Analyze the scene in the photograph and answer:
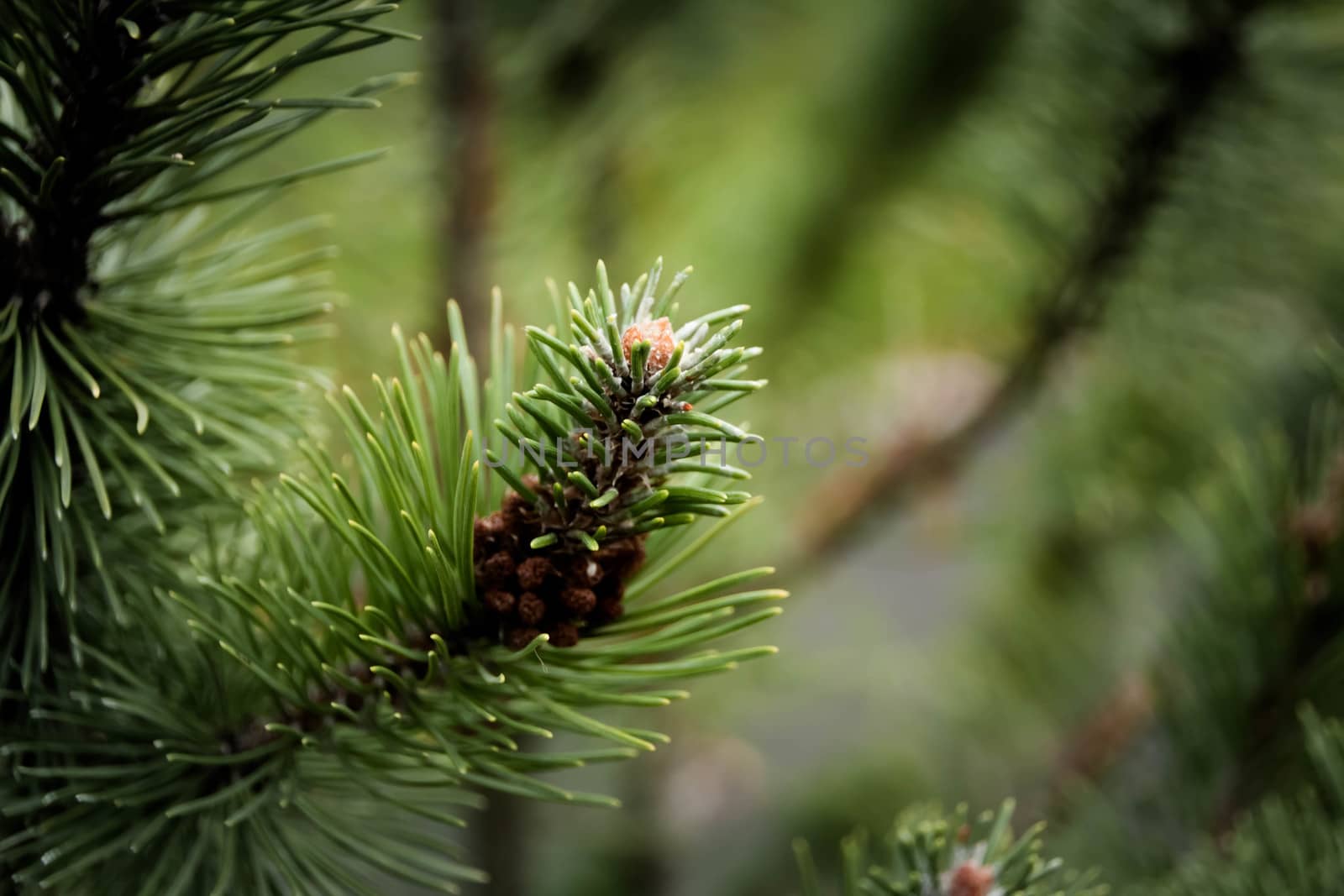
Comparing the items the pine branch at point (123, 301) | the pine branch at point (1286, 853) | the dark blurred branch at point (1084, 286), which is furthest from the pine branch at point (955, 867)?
the dark blurred branch at point (1084, 286)

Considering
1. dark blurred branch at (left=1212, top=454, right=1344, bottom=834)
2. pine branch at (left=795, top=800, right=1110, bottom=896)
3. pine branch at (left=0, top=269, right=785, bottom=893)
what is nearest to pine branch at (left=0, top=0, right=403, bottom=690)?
pine branch at (left=0, top=269, right=785, bottom=893)

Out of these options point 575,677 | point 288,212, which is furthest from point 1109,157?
point 288,212

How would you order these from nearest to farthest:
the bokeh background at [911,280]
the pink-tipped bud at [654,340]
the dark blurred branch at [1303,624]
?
the pink-tipped bud at [654,340], the dark blurred branch at [1303,624], the bokeh background at [911,280]

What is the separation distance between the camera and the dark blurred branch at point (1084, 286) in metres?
0.42

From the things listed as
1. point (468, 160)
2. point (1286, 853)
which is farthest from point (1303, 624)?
point (468, 160)

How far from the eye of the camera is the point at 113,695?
0.23 meters

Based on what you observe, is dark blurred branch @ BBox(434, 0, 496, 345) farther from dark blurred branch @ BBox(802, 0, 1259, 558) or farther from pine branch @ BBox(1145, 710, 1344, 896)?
pine branch @ BBox(1145, 710, 1344, 896)

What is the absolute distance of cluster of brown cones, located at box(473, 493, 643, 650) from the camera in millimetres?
207

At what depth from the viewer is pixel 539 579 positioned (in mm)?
207

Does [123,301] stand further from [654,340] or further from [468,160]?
[468,160]

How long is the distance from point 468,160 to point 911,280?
0.30 m

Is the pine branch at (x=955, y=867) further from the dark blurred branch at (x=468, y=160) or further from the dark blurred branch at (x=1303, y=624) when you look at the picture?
the dark blurred branch at (x=468, y=160)

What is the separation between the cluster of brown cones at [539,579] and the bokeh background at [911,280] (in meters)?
0.20

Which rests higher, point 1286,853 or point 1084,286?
point 1084,286
